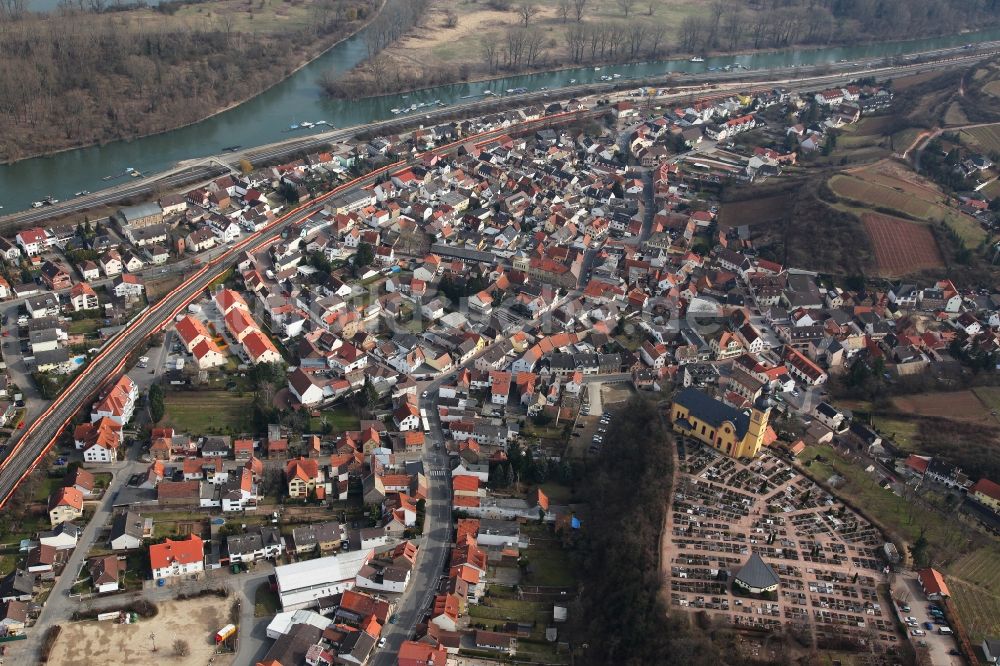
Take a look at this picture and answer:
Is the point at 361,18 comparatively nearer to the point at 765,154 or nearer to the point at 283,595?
the point at 765,154

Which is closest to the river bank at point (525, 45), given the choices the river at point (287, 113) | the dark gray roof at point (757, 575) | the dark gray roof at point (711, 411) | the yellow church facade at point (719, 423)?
the river at point (287, 113)

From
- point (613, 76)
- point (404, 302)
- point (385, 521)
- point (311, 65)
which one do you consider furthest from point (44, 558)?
point (613, 76)

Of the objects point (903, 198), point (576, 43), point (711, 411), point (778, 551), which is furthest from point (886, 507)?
point (576, 43)

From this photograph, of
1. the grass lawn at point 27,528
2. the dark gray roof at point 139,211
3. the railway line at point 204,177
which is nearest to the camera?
the grass lawn at point 27,528

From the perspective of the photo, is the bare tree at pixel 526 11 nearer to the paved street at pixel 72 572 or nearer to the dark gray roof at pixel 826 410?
the dark gray roof at pixel 826 410

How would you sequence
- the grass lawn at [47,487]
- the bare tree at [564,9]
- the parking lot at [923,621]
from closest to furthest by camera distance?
1. the parking lot at [923,621]
2. the grass lawn at [47,487]
3. the bare tree at [564,9]

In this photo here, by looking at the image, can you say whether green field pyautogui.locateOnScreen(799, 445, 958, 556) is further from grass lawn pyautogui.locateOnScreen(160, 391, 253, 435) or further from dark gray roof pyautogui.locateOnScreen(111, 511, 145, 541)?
dark gray roof pyautogui.locateOnScreen(111, 511, 145, 541)

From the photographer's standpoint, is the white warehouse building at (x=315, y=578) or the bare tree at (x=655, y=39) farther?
the bare tree at (x=655, y=39)
